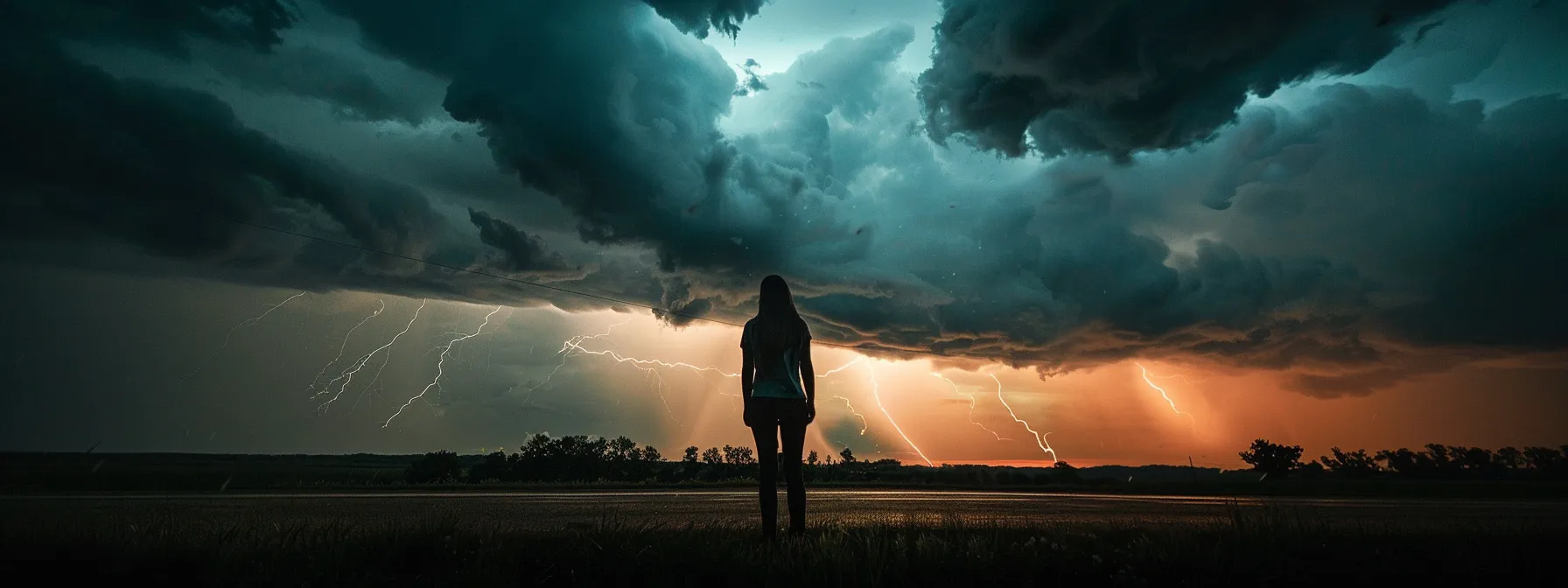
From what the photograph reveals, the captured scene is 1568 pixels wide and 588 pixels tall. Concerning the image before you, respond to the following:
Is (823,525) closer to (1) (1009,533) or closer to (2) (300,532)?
(1) (1009,533)

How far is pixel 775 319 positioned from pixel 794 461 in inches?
40.1

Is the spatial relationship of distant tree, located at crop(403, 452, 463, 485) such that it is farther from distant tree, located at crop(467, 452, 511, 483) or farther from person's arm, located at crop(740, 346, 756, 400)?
person's arm, located at crop(740, 346, 756, 400)

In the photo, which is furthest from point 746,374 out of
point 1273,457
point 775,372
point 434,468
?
point 1273,457

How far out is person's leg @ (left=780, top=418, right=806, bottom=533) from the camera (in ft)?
15.2

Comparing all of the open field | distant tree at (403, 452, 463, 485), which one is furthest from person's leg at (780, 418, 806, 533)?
distant tree at (403, 452, 463, 485)

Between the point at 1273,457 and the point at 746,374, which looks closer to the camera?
the point at 746,374

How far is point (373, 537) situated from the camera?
391 centimetres

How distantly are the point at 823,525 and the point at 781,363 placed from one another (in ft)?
5.33

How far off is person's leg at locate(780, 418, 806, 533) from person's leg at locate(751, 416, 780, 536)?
3.2 inches

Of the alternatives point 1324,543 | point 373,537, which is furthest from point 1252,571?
point 373,537

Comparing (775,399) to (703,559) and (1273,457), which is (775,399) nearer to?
(703,559)

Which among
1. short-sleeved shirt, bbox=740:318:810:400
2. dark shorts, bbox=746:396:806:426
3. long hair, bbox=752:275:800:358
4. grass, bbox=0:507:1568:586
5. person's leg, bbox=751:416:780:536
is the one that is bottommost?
grass, bbox=0:507:1568:586

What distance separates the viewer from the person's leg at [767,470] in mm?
4418

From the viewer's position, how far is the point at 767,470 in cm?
452
